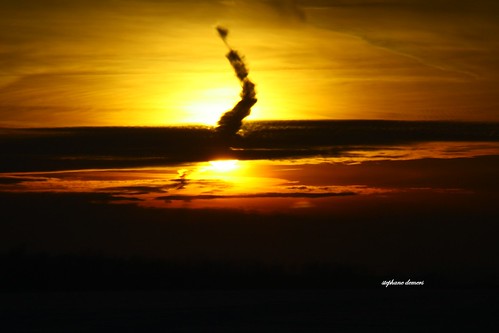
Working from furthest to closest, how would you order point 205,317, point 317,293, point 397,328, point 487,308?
point 317,293
point 487,308
point 205,317
point 397,328

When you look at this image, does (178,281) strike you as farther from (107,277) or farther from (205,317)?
(205,317)

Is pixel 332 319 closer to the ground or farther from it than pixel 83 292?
closer to the ground

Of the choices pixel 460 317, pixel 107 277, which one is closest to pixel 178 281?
pixel 107 277

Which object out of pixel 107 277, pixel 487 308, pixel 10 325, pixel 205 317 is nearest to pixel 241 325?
pixel 205 317

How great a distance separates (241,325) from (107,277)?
12030 millimetres

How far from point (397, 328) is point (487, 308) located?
20.7ft

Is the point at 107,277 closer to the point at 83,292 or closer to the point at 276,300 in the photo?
the point at 83,292

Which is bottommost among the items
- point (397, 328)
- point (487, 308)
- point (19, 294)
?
point (397, 328)

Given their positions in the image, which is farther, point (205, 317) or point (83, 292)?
point (83, 292)

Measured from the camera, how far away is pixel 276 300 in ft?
142

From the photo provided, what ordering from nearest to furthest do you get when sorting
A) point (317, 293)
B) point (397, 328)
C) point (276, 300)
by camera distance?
1. point (397, 328)
2. point (276, 300)
3. point (317, 293)

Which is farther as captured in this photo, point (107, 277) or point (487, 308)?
point (107, 277)

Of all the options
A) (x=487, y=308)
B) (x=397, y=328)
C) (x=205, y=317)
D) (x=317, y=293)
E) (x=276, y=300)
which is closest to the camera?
(x=397, y=328)

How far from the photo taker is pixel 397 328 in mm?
35312
